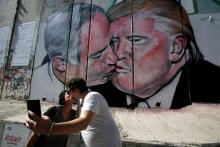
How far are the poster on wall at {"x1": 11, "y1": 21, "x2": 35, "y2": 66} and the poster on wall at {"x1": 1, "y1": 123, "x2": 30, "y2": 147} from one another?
3.81 m

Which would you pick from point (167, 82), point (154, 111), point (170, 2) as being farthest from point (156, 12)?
point (154, 111)

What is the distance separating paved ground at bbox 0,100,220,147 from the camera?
487 cm

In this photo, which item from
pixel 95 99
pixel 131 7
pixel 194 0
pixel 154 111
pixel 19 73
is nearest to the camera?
pixel 95 99

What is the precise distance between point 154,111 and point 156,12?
8.46ft

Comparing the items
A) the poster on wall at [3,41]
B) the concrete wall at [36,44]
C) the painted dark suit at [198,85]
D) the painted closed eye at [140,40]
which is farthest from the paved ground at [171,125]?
the poster on wall at [3,41]

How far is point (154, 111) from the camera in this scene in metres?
6.86

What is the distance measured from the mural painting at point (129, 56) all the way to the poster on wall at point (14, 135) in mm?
2445

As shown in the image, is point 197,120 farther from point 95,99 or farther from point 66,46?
point 66,46

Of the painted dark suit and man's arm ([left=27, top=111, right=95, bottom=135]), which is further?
the painted dark suit

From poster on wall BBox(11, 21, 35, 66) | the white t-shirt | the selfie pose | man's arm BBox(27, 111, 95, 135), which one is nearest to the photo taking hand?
man's arm BBox(27, 111, 95, 135)

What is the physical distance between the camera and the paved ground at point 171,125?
16.0ft

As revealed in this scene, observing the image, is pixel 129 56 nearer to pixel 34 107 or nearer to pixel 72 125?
pixel 34 107

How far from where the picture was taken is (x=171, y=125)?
5656 millimetres

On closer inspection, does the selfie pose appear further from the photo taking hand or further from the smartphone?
the photo taking hand
